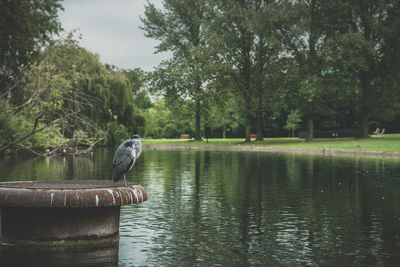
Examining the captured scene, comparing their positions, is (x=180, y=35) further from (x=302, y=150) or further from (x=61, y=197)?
(x=61, y=197)

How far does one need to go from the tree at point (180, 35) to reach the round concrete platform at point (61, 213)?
173 ft

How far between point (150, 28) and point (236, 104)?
1567 centimetres

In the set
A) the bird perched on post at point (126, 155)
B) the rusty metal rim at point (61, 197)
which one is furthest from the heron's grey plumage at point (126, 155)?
the rusty metal rim at point (61, 197)

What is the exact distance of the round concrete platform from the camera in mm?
7438

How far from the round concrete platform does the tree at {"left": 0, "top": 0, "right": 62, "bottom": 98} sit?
1047 cm

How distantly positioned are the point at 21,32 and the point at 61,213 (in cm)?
1209

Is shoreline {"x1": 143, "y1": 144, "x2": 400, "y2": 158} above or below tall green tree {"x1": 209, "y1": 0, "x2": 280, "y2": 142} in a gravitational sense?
below

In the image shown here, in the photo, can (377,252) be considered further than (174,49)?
No

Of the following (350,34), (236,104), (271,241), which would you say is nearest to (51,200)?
(271,241)

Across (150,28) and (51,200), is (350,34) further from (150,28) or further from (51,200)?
(51,200)

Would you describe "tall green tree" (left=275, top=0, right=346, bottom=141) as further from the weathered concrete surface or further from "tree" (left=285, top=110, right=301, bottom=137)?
the weathered concrete surface

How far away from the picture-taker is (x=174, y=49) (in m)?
65.4

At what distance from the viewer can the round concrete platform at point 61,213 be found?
744 cm

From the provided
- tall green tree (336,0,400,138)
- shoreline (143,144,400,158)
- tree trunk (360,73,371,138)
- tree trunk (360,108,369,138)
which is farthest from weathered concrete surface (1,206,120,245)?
tree trunk (360,108,369,138)
